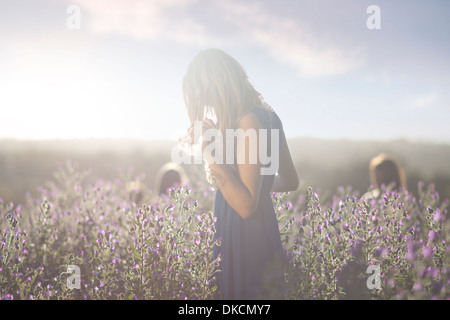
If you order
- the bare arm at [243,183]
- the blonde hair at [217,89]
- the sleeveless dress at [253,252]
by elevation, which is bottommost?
the sleeveless dress at [253,252]

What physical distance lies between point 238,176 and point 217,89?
1.55ft

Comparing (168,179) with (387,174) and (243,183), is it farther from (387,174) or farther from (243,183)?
(243,183)

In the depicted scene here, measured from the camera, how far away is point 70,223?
3863mm

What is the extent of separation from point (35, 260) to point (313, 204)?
2.73m

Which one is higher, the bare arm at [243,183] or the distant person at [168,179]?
the distant person at [168,179]

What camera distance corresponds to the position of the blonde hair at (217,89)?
182 cm

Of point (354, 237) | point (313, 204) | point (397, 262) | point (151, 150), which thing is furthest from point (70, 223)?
point (151, 150)

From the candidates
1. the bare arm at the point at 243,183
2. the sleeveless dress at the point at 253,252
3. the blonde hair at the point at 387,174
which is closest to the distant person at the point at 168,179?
the blonde hair at the point at 387,174

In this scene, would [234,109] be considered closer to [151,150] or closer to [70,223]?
[70,223]

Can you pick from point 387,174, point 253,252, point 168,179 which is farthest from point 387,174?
point 253,252

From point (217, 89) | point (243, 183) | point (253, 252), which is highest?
point (217, 89)

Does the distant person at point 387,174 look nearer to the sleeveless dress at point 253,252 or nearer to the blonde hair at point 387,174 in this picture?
the blonde hair at point 387,174

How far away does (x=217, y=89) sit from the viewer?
183 cm
